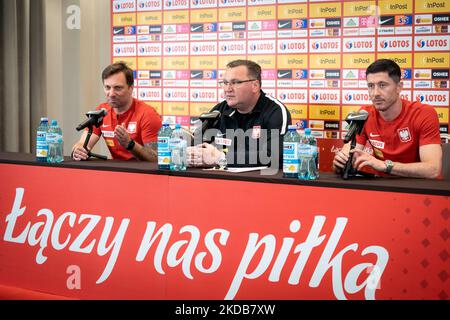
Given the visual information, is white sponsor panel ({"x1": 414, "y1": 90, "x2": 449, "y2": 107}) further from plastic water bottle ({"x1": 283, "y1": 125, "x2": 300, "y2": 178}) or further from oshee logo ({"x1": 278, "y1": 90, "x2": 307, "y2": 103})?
plastic water bottle ({"x1": 283, "y1": 125, "x2": 300, "y2": 178})

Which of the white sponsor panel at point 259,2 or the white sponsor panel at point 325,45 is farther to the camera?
the white sponsor panel at point 259,2

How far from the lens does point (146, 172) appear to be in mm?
2402

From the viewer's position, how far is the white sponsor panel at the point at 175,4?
456cm

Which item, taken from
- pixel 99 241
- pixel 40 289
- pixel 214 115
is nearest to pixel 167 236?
pixel 99 241

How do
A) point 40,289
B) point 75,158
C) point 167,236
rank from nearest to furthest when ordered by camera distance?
point 167,236, point 40,289, point 75,158

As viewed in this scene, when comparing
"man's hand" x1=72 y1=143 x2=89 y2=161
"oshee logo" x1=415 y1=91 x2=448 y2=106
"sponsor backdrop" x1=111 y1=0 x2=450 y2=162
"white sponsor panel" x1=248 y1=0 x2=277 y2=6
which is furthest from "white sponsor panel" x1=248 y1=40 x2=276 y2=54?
"man's hand" x1=72 y1=143 x2=89 y2=161

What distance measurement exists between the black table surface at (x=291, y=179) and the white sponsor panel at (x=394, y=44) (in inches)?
79.1

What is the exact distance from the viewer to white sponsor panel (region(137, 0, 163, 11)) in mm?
4656

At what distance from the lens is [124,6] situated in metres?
4.80

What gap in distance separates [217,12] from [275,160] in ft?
7.01

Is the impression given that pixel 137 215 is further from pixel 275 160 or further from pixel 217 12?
pixel 217 12

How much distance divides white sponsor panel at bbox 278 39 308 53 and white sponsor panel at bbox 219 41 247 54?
0.31m

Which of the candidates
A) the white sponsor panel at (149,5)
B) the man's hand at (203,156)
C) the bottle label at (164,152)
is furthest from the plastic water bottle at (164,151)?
the white sponsor panel at (149,5)

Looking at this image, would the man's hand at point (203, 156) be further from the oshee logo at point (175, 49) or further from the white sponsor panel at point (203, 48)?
the oshee logo at point (175, 49)
